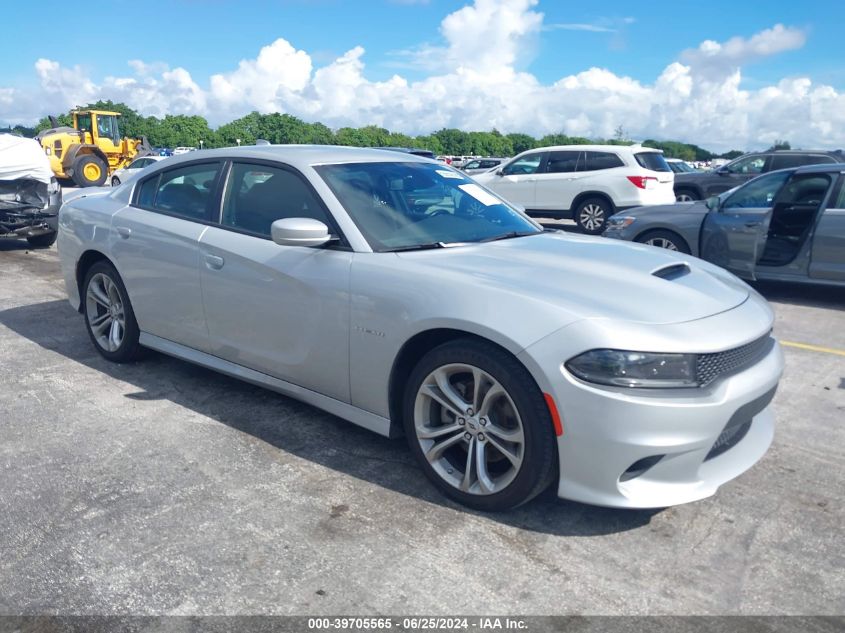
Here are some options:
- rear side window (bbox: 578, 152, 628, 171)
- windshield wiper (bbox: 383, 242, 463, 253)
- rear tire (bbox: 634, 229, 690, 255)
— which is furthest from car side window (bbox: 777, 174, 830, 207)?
windshield wiper (bbox: 383, 242, 463, 253)

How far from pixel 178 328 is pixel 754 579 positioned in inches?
135

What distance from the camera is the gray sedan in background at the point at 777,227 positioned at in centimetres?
732

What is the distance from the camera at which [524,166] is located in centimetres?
1445

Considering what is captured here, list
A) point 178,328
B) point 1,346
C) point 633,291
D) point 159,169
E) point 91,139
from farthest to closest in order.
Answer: point 91,139
point 1,346
point 159,169
point 178,328
point 633,291

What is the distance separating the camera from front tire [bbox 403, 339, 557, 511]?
2900 mm

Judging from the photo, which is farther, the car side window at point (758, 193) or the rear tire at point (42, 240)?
the rear tire at point (42, 240)

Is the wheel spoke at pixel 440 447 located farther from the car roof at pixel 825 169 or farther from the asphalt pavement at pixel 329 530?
the car roof at pixel 825 169

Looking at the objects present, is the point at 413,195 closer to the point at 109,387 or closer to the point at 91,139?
the point at 109,387

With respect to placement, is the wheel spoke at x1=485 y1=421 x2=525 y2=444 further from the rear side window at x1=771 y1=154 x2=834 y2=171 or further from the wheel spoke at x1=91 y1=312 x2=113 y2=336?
the rear side window at x1=771 y1=154 x2=834 y2=171

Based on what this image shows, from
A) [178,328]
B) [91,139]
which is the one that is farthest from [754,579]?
[91,139]

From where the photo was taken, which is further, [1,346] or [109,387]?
[1,346]

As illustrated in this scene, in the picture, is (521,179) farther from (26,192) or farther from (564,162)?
(26,192)

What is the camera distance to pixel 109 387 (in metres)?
4.71

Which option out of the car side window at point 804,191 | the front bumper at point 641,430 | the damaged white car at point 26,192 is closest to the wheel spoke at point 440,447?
the front bumper at point 641,430
